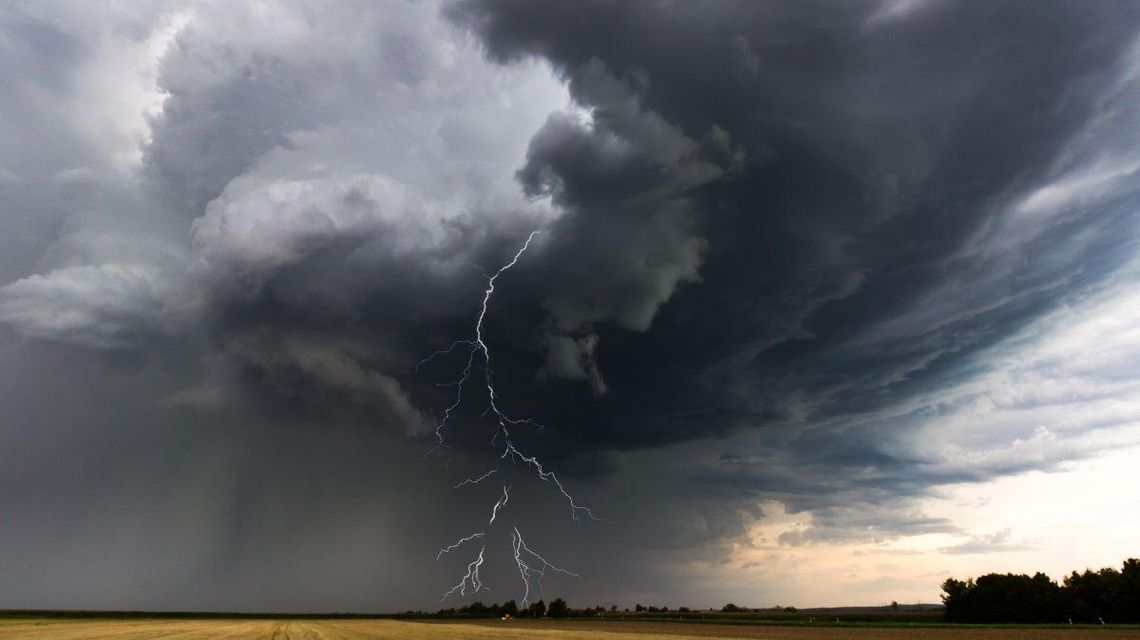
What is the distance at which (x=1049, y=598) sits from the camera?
263 ft

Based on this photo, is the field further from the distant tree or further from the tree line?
the distant tree

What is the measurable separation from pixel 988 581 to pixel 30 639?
109252 millimetres

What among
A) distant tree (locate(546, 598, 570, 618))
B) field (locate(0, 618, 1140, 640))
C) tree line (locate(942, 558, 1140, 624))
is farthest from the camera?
distant tree (locate(546, 598, 570, 618))

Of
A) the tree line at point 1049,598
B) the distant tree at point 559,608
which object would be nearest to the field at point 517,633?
the tree line at point 1049,598

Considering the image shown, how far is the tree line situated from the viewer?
246 ft

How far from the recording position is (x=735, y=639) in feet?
184

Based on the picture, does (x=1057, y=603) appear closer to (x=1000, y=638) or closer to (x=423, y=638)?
(x=1000, y=638)

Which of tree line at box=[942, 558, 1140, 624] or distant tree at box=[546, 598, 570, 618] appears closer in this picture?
tree line at box=[942, 558, 1140, 624]

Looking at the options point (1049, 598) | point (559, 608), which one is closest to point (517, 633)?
point (1049, 598)

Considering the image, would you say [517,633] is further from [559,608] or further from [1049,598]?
[559,608]

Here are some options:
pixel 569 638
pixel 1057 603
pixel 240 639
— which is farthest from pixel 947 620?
pixel 240 639

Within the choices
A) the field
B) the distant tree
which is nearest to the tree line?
the field

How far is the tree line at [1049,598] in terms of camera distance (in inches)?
2958

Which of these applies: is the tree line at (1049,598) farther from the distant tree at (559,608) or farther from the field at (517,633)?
the distant tree at (559,608)
